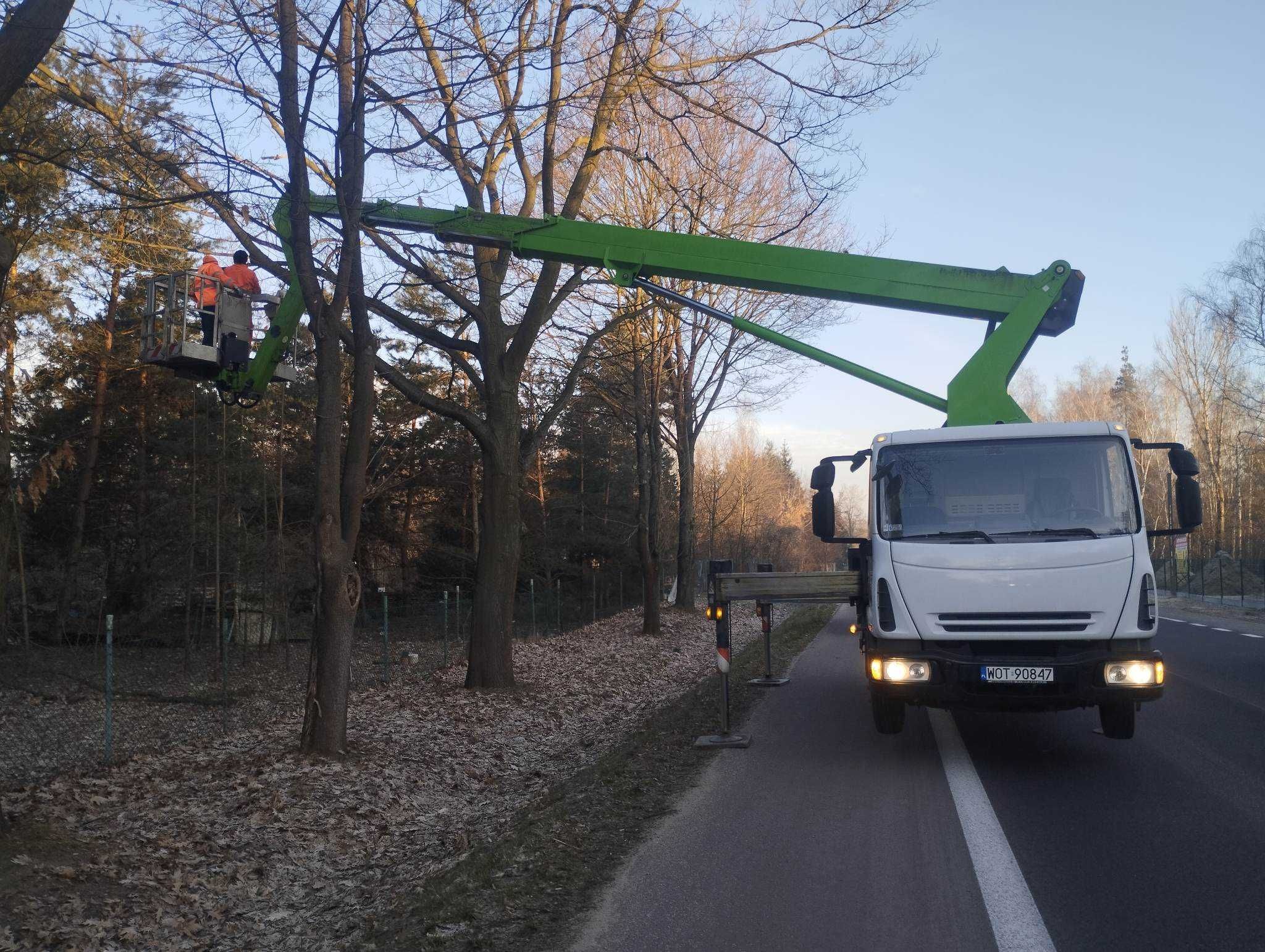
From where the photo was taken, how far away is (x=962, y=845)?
5.92m

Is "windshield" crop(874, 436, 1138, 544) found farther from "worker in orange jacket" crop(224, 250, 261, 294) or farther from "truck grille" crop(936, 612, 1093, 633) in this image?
"worker in orange jacket" crop(224, 250, 261, 294)

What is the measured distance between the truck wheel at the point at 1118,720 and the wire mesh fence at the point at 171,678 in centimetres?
897

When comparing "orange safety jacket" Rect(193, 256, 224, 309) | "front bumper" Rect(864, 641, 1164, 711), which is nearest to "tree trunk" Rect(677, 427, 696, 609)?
"orange safety jacket" Rect(193, 256, 224, 309)

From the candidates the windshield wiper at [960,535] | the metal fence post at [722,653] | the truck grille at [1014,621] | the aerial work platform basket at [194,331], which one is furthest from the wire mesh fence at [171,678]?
the truck grille at [1014,621]

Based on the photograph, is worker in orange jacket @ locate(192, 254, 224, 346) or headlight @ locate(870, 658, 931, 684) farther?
worker in orange jacket @ locate(192, 254, 224, 346)

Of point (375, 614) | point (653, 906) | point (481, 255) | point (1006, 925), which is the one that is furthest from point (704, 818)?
point (375, 614)

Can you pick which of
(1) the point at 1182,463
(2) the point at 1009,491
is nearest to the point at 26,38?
(2) the point at 1009,491

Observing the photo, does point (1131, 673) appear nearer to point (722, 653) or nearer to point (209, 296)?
point (722, 653)

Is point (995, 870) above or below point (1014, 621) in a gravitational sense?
below

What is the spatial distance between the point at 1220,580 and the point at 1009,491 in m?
43.2

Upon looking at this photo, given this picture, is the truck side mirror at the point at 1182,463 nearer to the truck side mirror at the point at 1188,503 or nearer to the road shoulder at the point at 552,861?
the truck side mirror at the point at 1188,503

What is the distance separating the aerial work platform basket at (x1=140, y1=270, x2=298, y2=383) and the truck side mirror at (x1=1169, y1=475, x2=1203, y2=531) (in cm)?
855

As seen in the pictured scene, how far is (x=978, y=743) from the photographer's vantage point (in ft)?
30.1

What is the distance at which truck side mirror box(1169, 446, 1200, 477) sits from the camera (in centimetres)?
777
